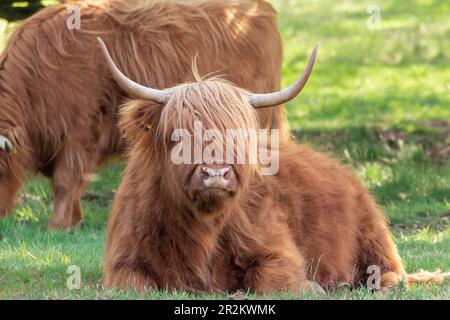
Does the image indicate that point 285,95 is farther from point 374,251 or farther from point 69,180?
point 69,180

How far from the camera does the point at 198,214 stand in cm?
544

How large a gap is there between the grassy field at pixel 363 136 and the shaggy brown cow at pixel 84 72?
0.50 metres

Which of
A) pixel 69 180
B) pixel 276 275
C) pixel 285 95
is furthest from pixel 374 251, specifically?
pixel 69 180

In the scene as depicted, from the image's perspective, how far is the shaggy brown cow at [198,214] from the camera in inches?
212

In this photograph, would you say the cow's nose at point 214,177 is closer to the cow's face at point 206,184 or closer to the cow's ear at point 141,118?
the cow's face at point 206,184

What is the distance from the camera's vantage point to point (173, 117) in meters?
5.45

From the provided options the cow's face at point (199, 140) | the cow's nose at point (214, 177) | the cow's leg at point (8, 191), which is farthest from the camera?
the cow's leg at point (8, 191)

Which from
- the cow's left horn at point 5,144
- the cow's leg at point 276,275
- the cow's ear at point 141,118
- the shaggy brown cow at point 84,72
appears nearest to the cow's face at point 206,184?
the cow's ear at point 141,118

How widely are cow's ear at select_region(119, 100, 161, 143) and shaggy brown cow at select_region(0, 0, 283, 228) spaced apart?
119 inches

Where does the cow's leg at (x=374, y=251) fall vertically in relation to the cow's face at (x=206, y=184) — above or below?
below

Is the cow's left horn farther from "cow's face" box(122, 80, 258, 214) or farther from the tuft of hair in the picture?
the tuft of hair

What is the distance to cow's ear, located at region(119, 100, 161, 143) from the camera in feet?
18.5

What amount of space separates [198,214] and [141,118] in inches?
24.1
